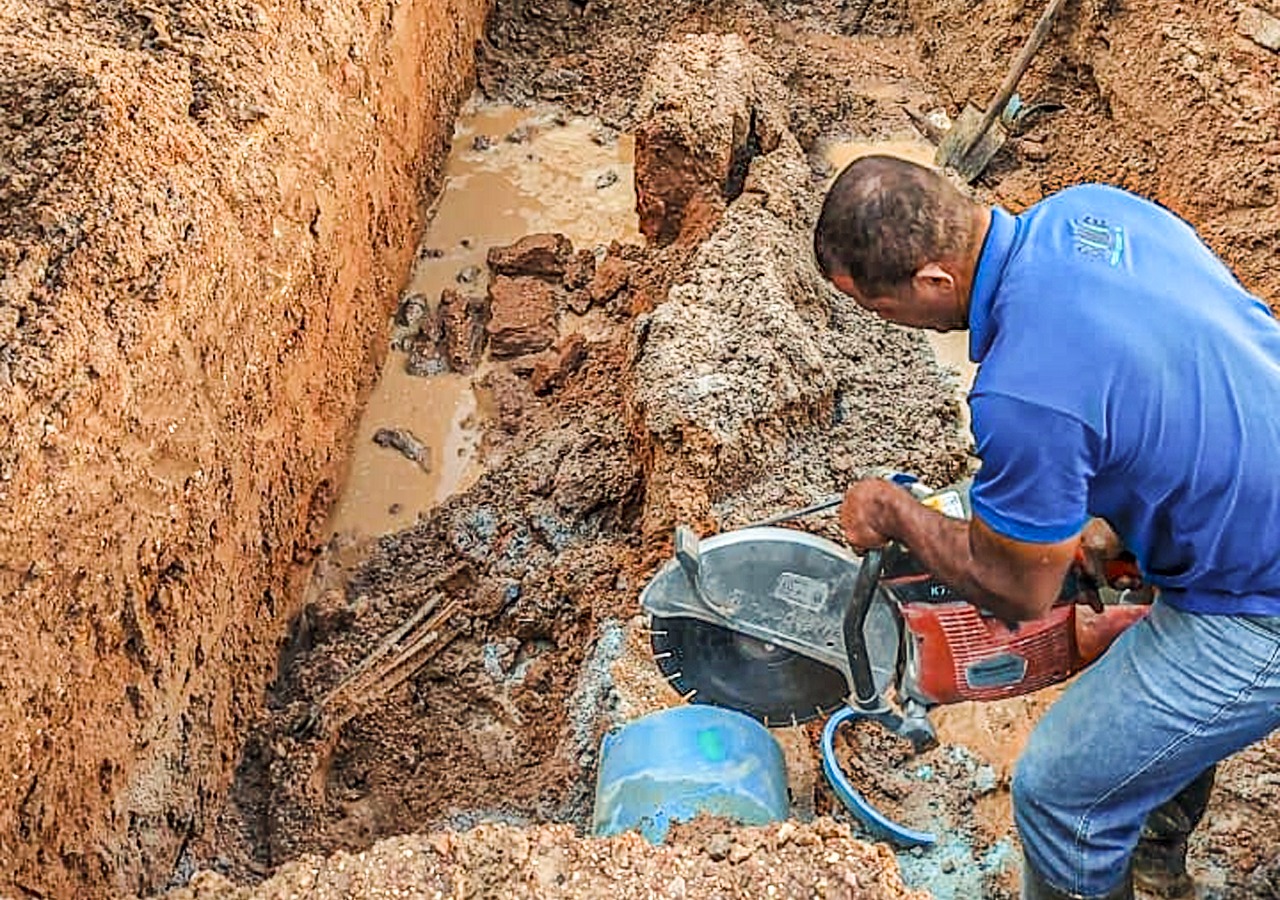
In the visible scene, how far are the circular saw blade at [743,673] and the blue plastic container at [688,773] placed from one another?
0.23 ft

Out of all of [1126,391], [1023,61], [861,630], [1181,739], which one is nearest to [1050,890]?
[1181,739]

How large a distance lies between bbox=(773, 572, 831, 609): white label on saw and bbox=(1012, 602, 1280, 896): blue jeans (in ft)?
1.89

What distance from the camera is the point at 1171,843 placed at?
10.9 feet

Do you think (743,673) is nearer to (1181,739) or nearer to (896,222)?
(1181,739)

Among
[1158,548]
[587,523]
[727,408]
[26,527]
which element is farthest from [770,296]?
[26,527]

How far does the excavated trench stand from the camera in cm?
319

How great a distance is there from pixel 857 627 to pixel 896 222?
96 cm

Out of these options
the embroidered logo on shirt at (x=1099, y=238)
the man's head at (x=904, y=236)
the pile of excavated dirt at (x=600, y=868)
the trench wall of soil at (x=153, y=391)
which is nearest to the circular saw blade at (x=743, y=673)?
the pile of excavated dirt at (x=600, y=868)

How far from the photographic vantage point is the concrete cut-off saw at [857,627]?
2.97 meters

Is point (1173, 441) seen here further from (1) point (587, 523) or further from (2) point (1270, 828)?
(1) point (587, 523)

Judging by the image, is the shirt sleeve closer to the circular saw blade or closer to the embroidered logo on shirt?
the embroidered logo on shirt

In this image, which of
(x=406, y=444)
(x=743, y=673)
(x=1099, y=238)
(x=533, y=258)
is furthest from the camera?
(x=533, y=258)

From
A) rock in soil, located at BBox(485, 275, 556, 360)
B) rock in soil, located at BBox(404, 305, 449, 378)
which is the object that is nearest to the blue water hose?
rock in soil, located at BBox(485, 275, 556, 360)

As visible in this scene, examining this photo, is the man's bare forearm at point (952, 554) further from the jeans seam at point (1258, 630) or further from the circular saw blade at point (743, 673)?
the circular saw blade at point (743, 673)
